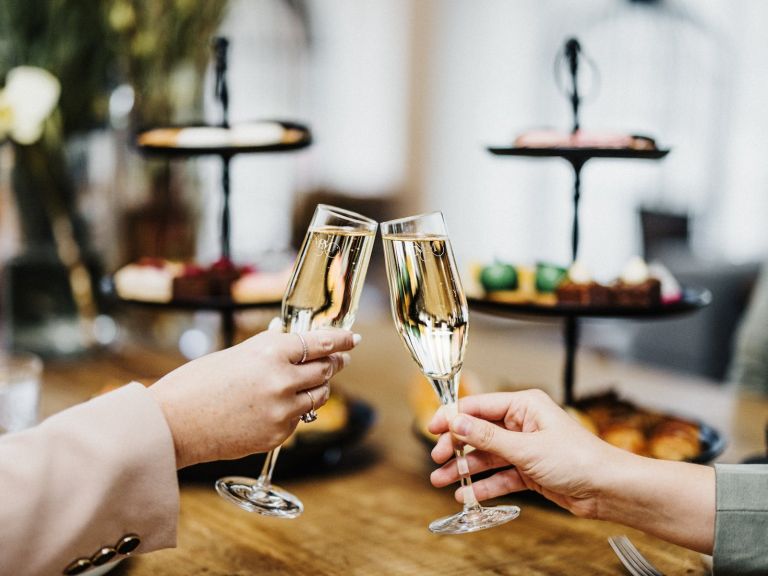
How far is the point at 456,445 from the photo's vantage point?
40.6 inches

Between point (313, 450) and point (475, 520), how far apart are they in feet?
1.64

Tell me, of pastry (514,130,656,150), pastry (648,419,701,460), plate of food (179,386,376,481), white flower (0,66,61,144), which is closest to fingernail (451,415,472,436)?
plate of food (179,386,376,481)

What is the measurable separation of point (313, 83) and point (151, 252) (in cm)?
525

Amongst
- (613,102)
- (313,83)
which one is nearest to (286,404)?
(613,102)

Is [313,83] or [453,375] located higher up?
[313,83]

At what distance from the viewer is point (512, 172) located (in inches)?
244

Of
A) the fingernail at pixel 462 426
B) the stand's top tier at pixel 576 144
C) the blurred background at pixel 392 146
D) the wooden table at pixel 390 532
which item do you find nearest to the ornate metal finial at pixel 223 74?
the blurred background at pixel 392 146

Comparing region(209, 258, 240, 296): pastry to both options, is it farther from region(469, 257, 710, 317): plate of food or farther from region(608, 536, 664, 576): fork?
region(608, 536, 664, 576): fork

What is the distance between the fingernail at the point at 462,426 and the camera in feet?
3.22

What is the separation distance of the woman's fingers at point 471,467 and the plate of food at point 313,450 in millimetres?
351

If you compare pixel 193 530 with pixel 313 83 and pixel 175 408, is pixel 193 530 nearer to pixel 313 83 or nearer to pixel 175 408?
pixel 175 408

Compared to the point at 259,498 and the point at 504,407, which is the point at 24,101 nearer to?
the point at 259,498

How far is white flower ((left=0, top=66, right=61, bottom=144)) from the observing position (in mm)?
1887

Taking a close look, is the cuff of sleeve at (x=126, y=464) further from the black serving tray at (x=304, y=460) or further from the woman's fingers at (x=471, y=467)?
the black serving tray at (x=304, y=460)
